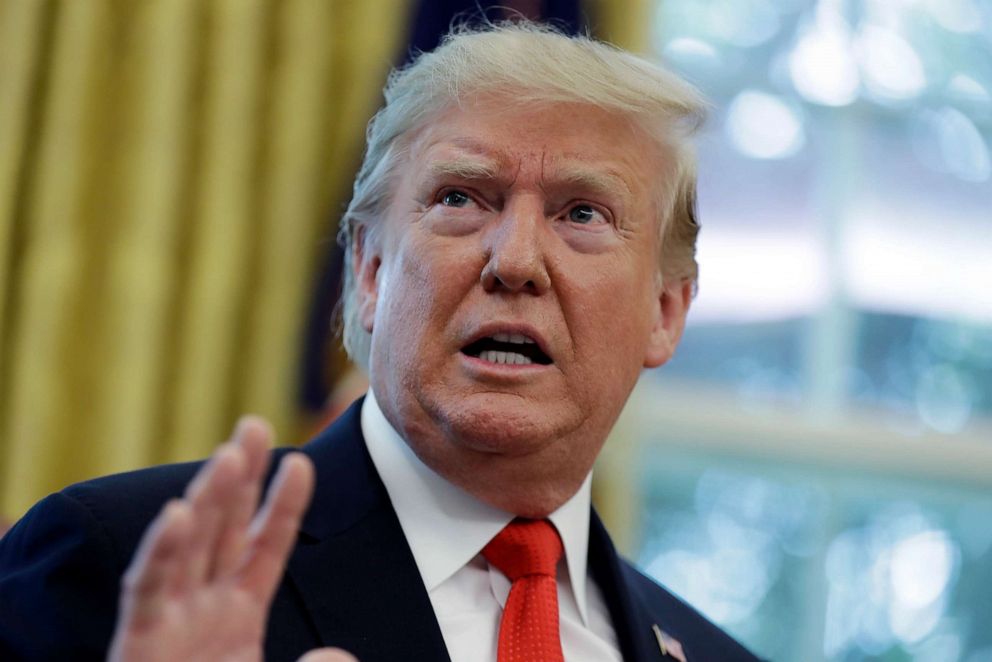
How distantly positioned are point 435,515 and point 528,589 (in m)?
0.16

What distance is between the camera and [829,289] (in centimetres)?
434

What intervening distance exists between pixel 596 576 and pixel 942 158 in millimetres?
2732

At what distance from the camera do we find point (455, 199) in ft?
7.06

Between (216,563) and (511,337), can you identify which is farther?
(511,337)

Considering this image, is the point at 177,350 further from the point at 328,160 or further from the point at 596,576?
the point at 596,576

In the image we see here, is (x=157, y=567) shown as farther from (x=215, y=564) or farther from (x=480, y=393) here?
(x=480, y=393)

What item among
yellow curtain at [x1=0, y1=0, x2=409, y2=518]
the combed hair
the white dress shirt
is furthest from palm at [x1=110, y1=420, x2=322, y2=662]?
yellow curtain at [x1=0, y1=0, x2=409, y2=518]

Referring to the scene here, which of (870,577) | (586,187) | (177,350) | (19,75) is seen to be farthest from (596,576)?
(870,577)

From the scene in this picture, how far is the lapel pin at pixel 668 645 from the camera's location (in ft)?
7.24

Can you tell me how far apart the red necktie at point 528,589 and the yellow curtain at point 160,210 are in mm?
1464

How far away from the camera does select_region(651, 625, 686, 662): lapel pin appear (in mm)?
2207

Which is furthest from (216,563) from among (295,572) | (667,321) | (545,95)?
(667,321)

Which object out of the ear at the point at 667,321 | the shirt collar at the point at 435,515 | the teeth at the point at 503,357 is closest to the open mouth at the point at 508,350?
the teeth at the point at 503,357

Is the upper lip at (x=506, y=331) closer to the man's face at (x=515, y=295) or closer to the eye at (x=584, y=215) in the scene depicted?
the man's face at (x=515, y=295)
